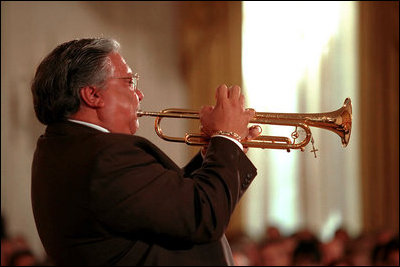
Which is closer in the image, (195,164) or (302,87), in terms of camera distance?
(195,164)

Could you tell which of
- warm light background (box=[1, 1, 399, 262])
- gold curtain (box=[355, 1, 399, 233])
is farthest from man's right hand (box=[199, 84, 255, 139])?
gold curtain (box=[355, 1, 399, 233])

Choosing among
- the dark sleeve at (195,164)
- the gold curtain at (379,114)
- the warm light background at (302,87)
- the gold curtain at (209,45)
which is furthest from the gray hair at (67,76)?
the gold curtain at (379,114)

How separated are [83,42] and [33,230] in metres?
5.87

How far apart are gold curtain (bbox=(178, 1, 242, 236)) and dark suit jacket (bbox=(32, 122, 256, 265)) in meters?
6.09

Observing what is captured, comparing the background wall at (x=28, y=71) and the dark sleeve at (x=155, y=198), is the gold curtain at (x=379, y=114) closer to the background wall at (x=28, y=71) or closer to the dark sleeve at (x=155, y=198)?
the background wall at (x=28, y=71)

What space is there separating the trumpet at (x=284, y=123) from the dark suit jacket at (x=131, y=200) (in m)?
0.42

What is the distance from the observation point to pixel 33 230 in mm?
7586

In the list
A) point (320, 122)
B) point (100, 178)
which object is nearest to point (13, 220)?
point (320, 122)

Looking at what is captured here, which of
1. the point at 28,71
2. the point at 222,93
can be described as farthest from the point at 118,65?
the point at 28,71

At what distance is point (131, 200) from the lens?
1833 mm

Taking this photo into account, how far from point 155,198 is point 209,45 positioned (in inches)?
252

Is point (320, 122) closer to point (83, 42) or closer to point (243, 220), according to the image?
point (83, 42)

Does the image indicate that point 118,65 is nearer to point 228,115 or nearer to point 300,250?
point 228,115

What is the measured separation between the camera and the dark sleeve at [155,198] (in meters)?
1.83
